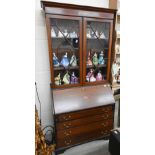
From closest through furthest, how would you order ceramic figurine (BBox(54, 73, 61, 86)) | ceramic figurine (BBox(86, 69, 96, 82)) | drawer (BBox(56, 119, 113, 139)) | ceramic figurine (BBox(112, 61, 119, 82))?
drawer (BBox(56, 119, 113, 139))
ceramic figurine (BBox(54, 73, 61, 86))
ceramic figurine (BBox(86, 69, 96, 82))
ceramic figurine (BBox(112, 61, 119, 82))

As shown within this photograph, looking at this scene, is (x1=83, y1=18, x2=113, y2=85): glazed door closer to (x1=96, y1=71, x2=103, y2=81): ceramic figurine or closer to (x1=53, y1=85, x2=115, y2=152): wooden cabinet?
(x1=96, y1=71, x2=103, y2=81): ceramic figurine

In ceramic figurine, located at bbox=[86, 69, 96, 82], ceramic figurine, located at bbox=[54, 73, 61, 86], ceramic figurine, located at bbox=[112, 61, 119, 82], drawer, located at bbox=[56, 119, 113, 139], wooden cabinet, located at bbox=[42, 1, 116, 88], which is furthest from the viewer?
ceramic figurine, located at bbox=[112, 61, 119, 82]

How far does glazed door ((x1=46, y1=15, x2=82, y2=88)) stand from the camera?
192cm

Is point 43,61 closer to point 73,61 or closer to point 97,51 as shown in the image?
point 73,61

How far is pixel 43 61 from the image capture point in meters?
2.12

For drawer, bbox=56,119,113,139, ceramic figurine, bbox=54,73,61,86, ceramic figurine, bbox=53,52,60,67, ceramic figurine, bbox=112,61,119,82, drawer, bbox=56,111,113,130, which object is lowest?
drawer, bbox=56,119,113,139

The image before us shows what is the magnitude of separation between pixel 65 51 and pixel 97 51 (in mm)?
510

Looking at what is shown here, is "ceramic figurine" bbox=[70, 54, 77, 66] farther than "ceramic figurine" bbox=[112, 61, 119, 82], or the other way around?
"ceramic figurine" bbox=[112, 61, 119, 82]

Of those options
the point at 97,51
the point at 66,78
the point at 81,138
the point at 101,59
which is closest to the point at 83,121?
the point at 81,138

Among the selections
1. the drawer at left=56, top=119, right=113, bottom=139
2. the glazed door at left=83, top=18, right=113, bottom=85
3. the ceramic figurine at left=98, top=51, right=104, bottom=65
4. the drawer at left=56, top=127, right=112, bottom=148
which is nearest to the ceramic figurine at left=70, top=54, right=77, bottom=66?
the glazed door at left=83, top=18, right=113, bottom=85
